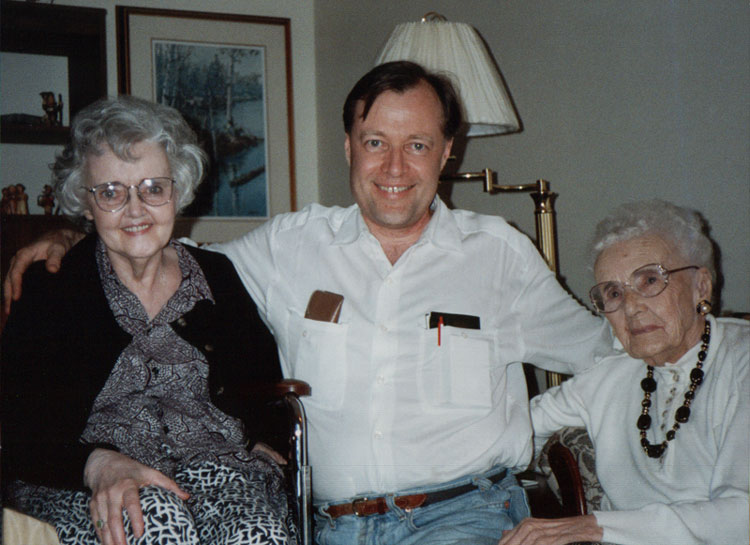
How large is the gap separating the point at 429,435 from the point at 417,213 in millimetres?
557

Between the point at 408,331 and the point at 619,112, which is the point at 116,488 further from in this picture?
the point at 619,112

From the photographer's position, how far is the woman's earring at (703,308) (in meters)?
1.68

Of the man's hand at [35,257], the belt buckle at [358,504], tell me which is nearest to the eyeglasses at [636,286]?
the belt buckle at [358,504]

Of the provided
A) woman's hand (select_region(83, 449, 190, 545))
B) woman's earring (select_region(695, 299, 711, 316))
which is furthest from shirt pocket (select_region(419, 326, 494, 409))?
woman's hand (select_region(83, 449, 190, 545))

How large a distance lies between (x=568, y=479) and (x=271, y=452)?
74 cm

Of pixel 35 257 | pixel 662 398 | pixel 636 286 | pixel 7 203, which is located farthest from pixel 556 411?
pixel 7 203

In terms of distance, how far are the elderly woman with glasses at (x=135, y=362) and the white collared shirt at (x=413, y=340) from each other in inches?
5.8

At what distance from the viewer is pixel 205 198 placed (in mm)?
4141

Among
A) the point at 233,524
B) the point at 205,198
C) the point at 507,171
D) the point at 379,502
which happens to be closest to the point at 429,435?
the point at 379,502

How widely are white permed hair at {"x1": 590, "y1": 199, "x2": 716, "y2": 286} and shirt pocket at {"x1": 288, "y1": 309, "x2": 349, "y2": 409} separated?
69cm

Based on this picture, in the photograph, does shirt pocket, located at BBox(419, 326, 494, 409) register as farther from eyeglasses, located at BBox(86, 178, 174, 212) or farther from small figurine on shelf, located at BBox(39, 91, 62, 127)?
small figurine on shelf, located at BBox(39, 91, 62, 127)

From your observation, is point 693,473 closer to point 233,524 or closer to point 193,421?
point 233,524

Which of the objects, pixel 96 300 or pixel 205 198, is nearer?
pixel 96 300

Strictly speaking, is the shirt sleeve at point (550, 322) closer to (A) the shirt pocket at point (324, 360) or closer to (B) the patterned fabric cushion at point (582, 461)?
(B) the patterned fabric cushion at point (582, 461)
